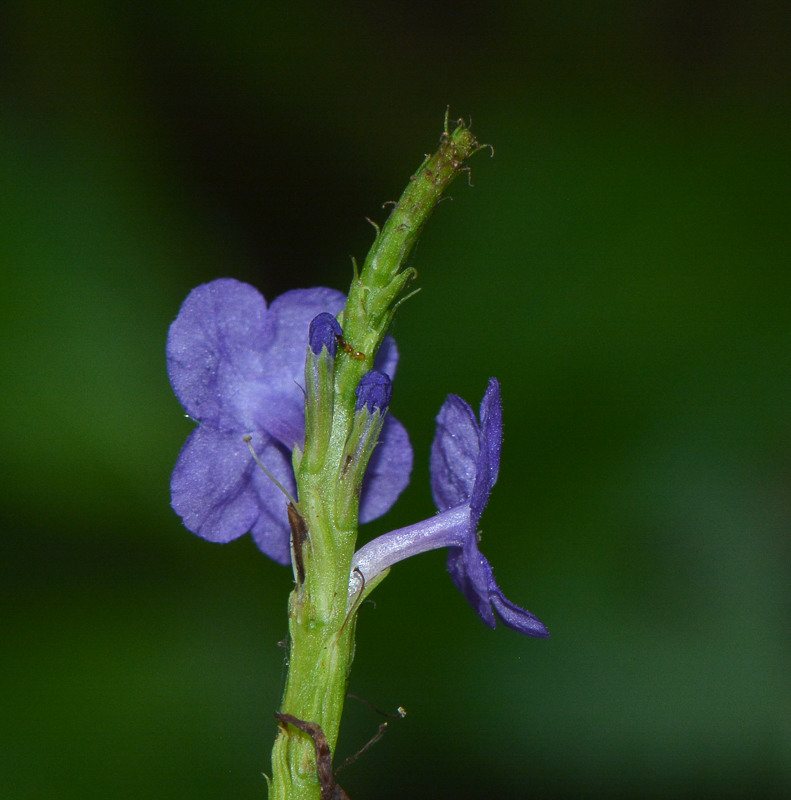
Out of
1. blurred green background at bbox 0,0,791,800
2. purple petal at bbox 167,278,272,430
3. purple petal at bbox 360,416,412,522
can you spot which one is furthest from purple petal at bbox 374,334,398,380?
blurred green background at bbox 0,0,791,800

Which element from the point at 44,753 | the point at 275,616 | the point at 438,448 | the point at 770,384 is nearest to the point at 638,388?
the point at 770,384

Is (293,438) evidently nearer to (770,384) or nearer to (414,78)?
(770,384)

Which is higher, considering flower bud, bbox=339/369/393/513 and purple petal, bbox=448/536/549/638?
flower bud, bbox=339/369/393/513

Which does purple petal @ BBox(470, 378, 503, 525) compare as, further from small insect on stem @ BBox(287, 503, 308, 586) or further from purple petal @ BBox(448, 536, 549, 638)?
small insect on stem @ BBox(287, 503, 308, 586)

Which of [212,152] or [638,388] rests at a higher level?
[212,152]

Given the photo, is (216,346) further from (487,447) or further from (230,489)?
(487,447)
